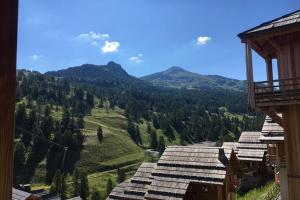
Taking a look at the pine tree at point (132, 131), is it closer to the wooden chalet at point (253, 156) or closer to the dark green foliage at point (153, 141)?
the dark green foliage at point (153, 141)

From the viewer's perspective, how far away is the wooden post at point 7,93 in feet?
4.22

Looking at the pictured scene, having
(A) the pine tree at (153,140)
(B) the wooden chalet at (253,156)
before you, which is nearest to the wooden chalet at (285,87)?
(B) the wooden chalet at (253,156)

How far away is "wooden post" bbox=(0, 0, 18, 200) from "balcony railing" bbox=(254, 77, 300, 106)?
43.0ft

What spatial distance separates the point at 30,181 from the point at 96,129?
5139cm

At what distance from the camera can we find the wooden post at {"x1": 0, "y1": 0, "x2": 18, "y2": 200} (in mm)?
1285

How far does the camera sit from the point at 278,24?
13859 mm

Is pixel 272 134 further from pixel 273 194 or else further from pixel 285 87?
pixel 273 194

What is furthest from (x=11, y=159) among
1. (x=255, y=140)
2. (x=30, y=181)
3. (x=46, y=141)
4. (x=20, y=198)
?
(x=46, y=141)

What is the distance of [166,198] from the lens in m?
18.8

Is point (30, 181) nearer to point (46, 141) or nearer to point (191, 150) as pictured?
point (46, 141)

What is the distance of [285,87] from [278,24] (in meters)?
2.59

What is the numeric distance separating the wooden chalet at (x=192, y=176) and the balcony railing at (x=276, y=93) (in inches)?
→ 263

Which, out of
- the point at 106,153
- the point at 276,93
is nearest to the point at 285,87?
the point at 276,93

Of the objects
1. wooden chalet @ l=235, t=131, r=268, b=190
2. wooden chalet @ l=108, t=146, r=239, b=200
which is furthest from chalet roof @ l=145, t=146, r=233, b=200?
wooden chalet @ l=235, t=131, r=268, b=190
